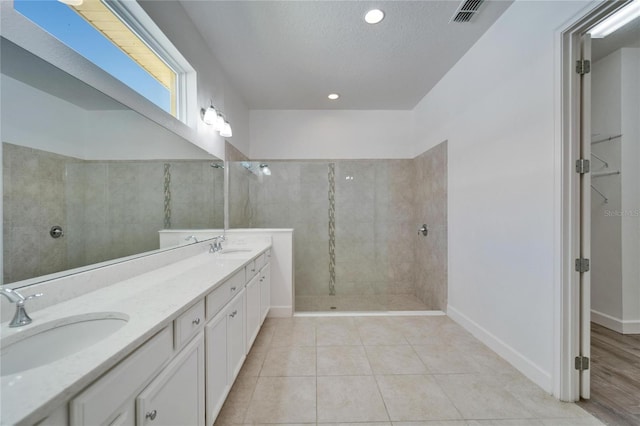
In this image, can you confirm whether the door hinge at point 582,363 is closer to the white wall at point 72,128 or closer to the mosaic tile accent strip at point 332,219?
the mosaic tile accent strip at point 332,219

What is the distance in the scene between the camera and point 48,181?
38.4 inches

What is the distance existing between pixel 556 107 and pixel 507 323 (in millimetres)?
1556

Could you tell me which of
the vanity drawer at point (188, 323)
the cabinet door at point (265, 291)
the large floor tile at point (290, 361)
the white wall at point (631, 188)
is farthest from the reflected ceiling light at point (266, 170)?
the white wall at point (631, 188)

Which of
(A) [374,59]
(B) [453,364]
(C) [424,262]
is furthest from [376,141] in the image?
(B) [453,364]

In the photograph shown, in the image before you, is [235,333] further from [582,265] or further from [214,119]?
[582,265]

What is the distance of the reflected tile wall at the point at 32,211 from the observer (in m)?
0.86

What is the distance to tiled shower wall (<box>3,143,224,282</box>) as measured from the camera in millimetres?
878

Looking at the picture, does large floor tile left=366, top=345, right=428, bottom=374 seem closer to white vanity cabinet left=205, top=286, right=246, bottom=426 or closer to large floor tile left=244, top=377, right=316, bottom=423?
large floor tile left=244, top=377, right=316, bottom=423

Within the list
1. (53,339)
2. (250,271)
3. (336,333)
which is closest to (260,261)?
(250,271)

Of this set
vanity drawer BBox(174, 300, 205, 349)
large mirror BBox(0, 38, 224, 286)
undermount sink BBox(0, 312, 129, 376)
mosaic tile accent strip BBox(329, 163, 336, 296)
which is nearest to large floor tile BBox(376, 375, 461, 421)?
vanity drawer BBox(174, 300, 205, 349)

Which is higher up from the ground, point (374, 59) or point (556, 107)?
point (374, 59)

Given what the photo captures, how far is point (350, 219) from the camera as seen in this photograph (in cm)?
370

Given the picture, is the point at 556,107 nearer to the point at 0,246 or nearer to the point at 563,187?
the point at 563,187

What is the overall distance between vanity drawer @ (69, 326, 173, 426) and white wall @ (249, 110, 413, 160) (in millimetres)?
3235
